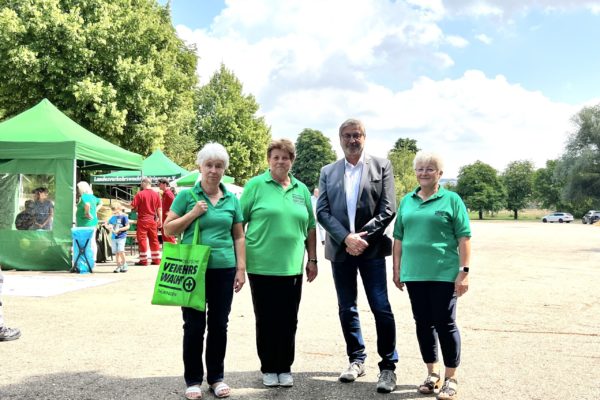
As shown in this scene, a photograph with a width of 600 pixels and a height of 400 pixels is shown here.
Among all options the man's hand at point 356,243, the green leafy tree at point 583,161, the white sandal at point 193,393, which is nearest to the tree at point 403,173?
the green leafy tree at point 583,161

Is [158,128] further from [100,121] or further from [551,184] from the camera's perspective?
[551,184]

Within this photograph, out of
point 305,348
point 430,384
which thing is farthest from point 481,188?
point 430,384

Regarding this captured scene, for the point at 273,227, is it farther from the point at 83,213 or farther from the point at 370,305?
the point at 83,213

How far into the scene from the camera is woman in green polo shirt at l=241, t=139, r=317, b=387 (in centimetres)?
413

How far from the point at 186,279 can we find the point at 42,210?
886 centimetres

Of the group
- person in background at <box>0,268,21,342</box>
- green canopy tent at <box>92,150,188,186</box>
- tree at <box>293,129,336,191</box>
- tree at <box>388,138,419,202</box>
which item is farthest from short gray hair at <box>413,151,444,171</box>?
tree at <box>293,129,336,191</box>

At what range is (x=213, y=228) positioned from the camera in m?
3.92

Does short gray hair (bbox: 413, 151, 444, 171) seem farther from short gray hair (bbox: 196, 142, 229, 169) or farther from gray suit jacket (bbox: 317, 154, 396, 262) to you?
short gray hair (bbox: 196, 142, 229, 169)

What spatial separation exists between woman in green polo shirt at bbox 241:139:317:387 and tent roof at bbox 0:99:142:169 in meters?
8.18

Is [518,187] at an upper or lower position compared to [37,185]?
upper

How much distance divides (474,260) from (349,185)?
423 inches

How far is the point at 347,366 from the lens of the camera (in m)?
4.76

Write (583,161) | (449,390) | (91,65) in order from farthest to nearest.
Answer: (583,161)
(91,65)
(449,390)

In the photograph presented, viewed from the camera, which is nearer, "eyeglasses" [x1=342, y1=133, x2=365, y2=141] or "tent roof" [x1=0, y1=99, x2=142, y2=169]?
"eyeglasses" [x1=342, y1=133, x2=365, y2=141]
